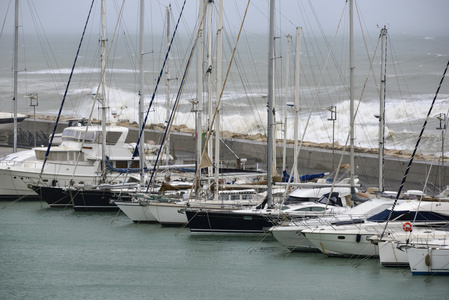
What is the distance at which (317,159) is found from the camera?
41.3 metres

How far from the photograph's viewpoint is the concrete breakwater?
35156 millimetres

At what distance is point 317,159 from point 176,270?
20.8 m

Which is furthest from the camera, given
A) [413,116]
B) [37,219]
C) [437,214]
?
[413,116]

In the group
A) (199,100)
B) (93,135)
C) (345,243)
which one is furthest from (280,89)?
(345,243)

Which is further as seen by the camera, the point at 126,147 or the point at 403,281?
the point at 126,147

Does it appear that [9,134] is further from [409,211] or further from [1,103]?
[1,103]

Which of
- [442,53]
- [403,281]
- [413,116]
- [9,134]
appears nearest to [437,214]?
[403,281]

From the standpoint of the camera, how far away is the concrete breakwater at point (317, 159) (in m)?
35.2

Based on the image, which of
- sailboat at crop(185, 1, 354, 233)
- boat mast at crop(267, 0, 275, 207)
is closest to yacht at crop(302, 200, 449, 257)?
sailboat at crop(185, 1, 354, 233)

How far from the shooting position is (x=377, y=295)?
61.1ft

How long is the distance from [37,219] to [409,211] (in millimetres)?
14319

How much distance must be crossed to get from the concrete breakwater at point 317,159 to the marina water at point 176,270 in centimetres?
810

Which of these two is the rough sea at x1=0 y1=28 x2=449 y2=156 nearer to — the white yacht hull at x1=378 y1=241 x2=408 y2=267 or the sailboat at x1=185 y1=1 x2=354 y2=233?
the sailboat at x1=185 y1=1 x2=354 y2=233

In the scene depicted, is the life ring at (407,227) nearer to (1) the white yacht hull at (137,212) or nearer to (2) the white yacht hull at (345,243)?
(2) the white yacht hull at (345,243)
